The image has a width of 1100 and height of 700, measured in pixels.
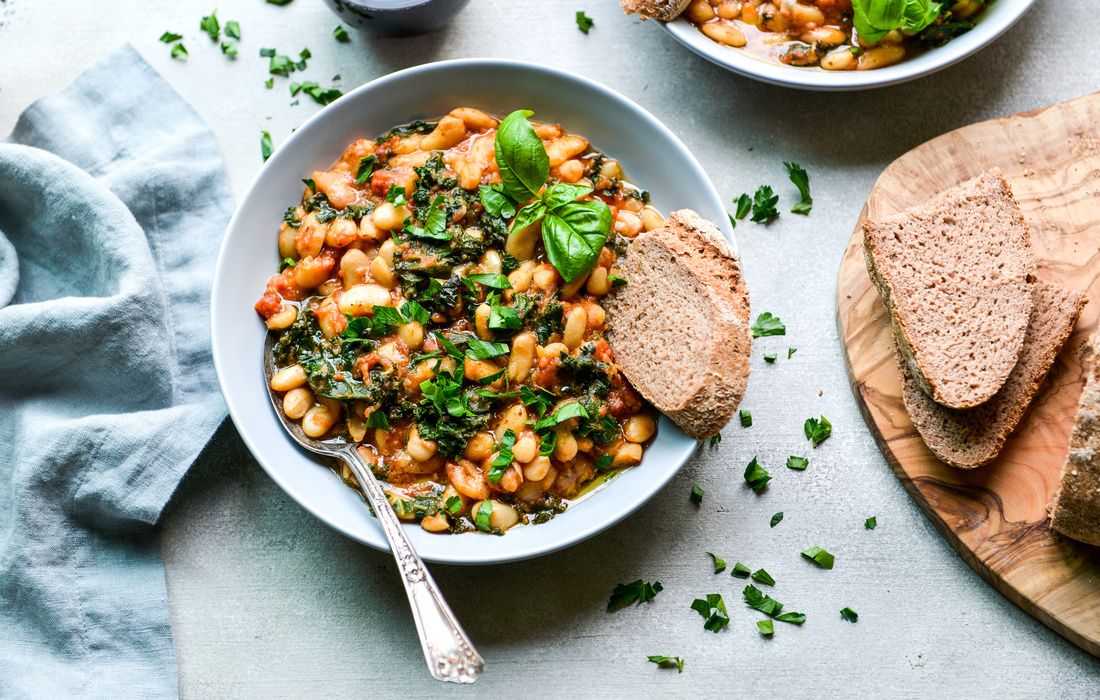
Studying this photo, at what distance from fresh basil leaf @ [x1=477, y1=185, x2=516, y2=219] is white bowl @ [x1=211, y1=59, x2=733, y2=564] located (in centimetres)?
51

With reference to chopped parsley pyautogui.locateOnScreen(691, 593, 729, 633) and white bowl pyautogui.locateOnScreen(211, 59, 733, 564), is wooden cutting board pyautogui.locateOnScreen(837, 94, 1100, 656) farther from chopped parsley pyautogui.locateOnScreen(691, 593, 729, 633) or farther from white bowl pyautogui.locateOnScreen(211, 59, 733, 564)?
chopped parsley pyautogui.locateOnScreen(691, 593, 729, 633)

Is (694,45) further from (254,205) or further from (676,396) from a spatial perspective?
(254,205)

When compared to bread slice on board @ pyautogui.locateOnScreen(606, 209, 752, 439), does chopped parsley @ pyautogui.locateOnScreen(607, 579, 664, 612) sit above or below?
below

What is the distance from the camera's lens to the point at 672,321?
346cm

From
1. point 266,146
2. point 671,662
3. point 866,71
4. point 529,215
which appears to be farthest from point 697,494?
point 266,146

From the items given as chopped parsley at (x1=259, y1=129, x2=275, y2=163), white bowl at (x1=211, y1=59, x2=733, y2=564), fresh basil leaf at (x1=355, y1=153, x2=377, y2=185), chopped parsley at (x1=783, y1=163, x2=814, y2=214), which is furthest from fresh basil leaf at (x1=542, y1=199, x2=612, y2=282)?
chopped parsley at (x1=259, y1=129, x2=275, y2=163)

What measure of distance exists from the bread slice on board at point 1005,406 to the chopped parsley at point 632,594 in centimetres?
119

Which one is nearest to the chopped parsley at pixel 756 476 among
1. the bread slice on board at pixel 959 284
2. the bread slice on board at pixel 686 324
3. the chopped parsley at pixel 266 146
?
the bread slice on board at pixel 686 324

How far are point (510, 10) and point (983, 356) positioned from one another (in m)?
2.42

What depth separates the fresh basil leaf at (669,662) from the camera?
369cm

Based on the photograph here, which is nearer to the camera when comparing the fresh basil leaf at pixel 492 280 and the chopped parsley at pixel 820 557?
the fresh basil leaf at pixel 492 280

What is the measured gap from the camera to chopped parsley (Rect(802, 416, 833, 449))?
3.78 meters

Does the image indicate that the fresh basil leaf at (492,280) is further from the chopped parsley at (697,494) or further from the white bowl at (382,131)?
the chopped parsley at (697,494)

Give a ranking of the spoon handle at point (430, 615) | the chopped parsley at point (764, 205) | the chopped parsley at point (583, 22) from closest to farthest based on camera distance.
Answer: the spoon handle at point (430, 615), the chopped parsley at point (764, 205), the chopped parsley at point (583, 22)
